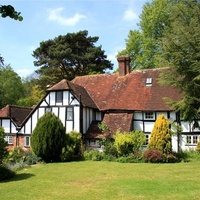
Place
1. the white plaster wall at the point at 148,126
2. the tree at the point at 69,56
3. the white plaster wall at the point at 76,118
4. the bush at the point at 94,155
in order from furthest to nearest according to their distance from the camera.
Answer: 1. the tree at the point at 69,56
2. the white plaster wall at the point at 148,126
3. the white plaster wall at the point at 76,118
4. the bush at the point at 94,155

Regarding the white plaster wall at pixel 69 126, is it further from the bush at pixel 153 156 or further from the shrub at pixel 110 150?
the bush at pixel 153 156

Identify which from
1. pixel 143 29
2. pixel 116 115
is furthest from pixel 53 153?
pixel 143 29

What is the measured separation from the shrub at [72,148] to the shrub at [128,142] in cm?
317

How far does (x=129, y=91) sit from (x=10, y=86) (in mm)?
28741

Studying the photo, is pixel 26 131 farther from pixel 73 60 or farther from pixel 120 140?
pixel 73 60

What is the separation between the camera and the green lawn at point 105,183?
11.5 m

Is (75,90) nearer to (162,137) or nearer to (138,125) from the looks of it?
(138,125)

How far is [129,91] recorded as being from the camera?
27.9 meters

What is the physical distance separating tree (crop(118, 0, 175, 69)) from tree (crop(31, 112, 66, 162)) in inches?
767

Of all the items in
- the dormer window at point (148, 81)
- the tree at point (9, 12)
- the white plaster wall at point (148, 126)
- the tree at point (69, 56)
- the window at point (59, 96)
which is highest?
the tree at point (69, 56)

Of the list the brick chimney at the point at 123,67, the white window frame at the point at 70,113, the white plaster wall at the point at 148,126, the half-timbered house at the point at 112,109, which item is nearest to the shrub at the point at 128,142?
the half-timbered house at the point at 112,109

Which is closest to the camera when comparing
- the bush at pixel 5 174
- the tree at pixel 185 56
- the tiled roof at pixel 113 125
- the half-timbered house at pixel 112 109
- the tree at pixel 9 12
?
the tree at pixel 9 12

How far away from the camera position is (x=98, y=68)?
42.8 metres

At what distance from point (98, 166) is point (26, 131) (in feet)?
34.2
